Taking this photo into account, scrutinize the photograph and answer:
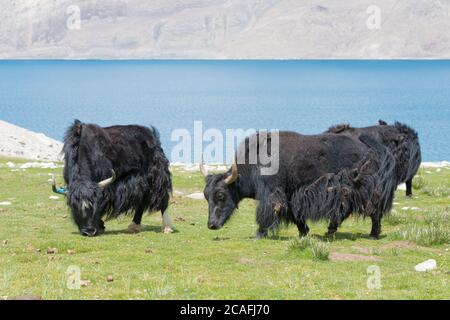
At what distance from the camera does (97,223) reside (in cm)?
1482

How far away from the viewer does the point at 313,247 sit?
1238 cm

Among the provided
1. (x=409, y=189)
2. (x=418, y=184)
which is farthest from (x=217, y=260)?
(x=418, y=184)

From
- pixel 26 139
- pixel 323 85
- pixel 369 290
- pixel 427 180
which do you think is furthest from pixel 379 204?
pixel 323 85

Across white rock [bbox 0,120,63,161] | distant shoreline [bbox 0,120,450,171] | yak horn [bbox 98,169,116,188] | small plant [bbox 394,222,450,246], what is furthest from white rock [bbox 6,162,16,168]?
small plant [bbox 394,222,450,246]

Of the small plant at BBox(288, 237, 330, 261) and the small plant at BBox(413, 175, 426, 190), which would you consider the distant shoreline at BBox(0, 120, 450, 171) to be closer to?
the small plant at BBox(413, 175, 426, 190)

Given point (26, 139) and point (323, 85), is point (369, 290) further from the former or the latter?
point (323, 85)

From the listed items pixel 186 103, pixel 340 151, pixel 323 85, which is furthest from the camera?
pixel 323 85

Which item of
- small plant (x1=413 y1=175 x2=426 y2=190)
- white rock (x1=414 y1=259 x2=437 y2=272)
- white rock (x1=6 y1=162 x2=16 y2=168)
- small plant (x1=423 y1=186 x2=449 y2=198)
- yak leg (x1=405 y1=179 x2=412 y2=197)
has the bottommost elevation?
white rock (x1=6 y1=162 x2=16 y2=168)

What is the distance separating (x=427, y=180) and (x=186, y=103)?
82989 mm

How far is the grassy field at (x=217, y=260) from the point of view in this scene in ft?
32.7

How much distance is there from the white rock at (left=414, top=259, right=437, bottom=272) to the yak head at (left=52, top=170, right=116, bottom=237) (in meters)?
5.56

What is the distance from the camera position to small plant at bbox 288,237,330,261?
12.3 metres

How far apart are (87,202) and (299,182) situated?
356 centimetres
